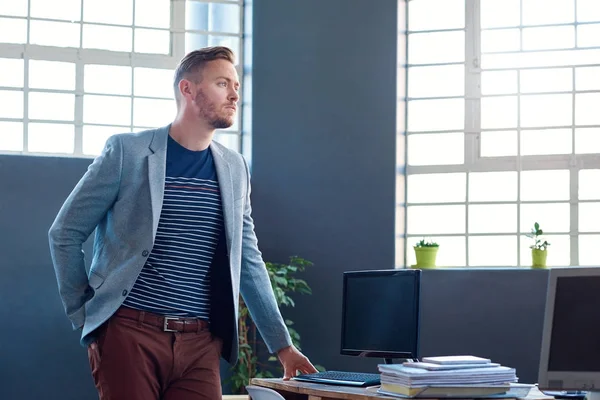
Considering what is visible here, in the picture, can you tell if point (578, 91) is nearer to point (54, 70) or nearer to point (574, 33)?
point (574, 33)

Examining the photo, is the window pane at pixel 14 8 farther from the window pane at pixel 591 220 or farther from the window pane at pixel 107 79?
the window pane at pixel 591 220

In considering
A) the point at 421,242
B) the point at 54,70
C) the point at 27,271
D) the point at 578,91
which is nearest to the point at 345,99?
the point at 421,242

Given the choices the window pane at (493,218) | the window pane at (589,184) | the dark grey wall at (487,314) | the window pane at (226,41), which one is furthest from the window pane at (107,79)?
the window pane at (589,184)

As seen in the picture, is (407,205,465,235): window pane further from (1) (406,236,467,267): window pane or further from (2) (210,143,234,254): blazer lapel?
(2) (210,143,234,254): blazer lapel

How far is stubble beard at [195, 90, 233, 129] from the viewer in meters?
2.78

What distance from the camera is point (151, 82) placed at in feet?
18.6

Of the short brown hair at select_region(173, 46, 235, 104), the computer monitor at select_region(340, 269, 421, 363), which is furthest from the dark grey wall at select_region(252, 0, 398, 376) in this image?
the short brown hair at select_region(173, 46, 235, 104)

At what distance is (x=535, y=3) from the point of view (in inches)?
221

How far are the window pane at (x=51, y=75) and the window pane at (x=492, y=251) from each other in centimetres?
264

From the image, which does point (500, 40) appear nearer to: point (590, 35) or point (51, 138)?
point (590, 35)

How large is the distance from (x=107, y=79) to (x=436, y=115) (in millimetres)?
2057

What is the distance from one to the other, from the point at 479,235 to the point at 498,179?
1.20 ft

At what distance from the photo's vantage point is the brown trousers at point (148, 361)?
2516mm

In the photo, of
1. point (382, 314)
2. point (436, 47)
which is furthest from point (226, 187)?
point (436, 47)
